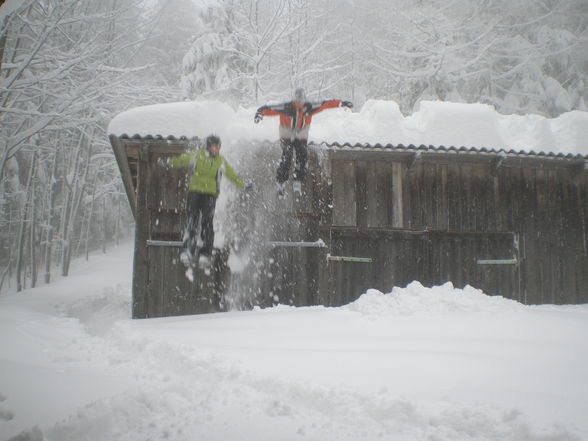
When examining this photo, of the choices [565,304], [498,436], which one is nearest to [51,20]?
[498,436]

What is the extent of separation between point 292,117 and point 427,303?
4.01 m

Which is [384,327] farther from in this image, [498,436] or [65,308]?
[65,308]

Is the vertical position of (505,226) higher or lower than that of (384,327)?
higher

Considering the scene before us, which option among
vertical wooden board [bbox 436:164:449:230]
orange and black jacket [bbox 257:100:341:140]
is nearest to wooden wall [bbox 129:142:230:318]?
orange and black jacket [bbox 257:100:341:140]

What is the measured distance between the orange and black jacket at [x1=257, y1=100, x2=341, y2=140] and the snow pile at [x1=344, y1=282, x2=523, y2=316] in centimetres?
317

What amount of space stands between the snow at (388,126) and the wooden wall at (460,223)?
415 millimetres

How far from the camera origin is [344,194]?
8.23 m

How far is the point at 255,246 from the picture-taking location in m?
7.87

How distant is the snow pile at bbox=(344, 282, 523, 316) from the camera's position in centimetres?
594

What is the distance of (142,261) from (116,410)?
200 inches

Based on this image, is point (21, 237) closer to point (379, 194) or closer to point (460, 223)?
point (379, 194)

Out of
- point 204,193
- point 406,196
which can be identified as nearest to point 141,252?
point 204,193

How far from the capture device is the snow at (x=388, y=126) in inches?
293

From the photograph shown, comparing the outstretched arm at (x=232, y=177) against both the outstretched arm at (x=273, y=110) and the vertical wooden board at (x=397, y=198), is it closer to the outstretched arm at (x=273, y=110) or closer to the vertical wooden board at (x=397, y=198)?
the outstretched arm at (x=273, y=110)
